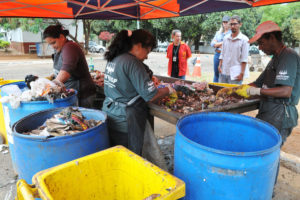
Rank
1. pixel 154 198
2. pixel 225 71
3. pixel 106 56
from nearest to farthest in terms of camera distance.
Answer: pixel 154 198 < pixel 106 56 < pixel 225 71

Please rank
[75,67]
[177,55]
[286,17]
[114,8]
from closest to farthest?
[75,67], [114,8], [177,55], [286,17]

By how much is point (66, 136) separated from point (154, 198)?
0.93 m

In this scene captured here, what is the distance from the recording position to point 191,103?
287cm

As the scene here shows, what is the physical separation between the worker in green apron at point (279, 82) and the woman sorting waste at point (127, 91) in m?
1.16

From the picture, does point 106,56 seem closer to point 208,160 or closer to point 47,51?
point 208,160

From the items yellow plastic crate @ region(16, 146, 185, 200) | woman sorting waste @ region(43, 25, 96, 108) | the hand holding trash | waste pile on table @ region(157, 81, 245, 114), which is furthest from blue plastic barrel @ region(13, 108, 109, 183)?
the hand holding trash

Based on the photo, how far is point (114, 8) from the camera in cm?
566

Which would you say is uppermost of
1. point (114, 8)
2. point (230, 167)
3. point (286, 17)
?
point (286, 17)

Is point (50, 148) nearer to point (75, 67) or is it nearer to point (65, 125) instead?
point (65, 125)

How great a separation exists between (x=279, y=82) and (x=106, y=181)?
1.94m

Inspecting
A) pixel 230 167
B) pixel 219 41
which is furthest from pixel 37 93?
pixel 219 41

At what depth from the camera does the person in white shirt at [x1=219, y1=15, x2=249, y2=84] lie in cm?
488

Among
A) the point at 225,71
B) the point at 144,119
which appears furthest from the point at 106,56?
the point at 225,71

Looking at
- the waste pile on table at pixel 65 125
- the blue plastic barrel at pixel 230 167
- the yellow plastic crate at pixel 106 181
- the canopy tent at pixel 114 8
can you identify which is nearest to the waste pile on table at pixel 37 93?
the waste pile on table at pixel 65 125
